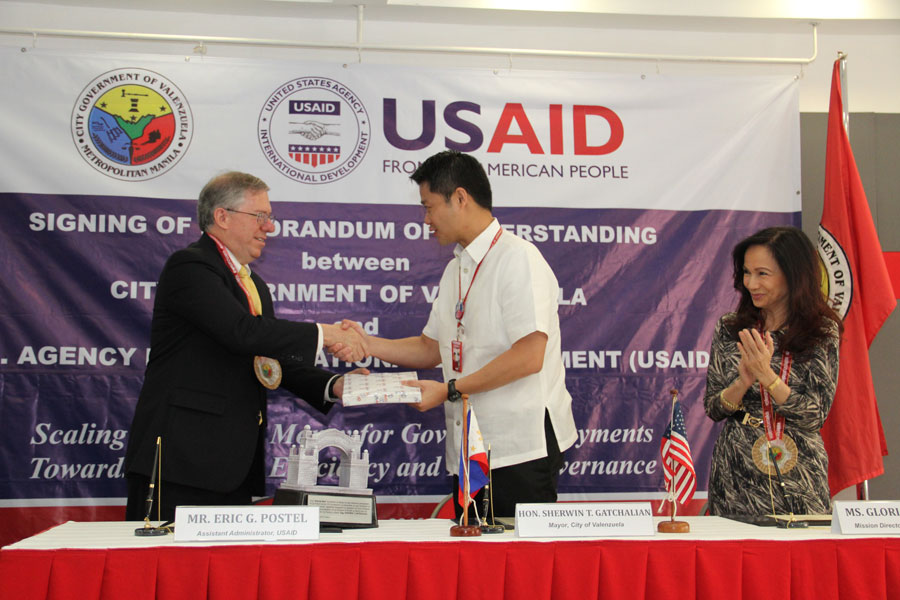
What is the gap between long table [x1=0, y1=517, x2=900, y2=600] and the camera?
1651mm

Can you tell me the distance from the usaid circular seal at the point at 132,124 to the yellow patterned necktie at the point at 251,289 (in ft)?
3.62

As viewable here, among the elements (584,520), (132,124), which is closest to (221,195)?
(132,124)

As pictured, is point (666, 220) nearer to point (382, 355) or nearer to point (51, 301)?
point (382, 355)

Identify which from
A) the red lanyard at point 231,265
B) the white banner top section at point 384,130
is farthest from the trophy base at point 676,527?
the white banner top section at point 384,130

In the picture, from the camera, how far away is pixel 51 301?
3.48m

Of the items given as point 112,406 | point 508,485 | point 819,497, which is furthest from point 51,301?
point 819,497

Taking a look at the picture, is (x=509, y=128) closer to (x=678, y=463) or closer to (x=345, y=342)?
(x=345, y=342)

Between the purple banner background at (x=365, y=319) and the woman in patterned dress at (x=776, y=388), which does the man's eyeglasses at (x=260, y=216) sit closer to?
the purple banner background at (x=365, y=319)

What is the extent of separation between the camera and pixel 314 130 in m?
3.67

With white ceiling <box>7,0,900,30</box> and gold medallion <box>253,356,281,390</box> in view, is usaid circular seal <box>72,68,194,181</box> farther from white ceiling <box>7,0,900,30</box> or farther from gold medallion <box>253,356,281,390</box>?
gold medallion <box>253,356,281,390</box>

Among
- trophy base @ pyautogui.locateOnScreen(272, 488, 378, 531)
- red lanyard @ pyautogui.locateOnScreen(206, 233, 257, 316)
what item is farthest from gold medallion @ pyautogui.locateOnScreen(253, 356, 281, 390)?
trophy base @ pyautogui.locateOnScreen(272, 488, 378, 531)

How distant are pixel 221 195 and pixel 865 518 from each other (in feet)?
7.25

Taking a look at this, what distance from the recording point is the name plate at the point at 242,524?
1.74 meters

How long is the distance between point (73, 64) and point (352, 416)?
209cm
